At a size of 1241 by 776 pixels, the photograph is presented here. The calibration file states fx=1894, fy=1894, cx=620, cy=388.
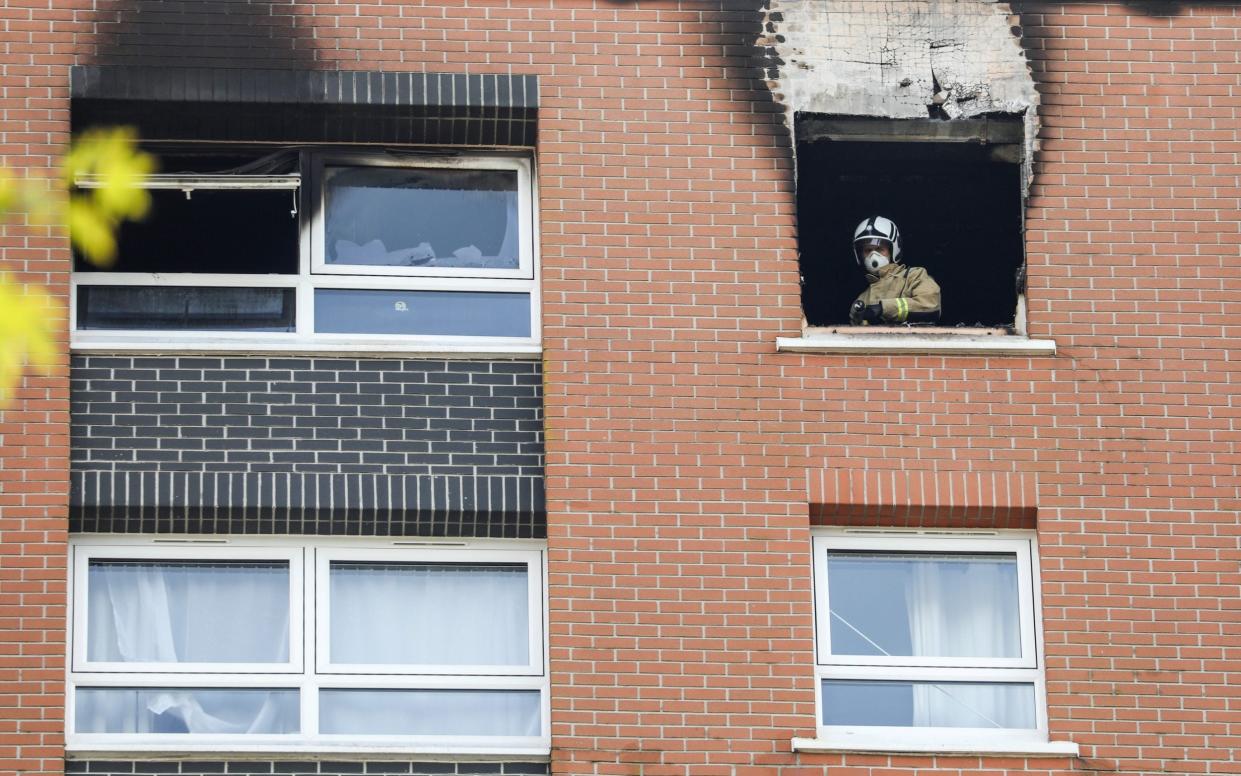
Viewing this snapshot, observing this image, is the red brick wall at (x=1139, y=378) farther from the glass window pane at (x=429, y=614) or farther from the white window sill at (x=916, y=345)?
the glass window pane at (x=429, y=614)

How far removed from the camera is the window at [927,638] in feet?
35.8

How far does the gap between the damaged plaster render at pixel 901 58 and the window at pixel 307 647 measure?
346cm

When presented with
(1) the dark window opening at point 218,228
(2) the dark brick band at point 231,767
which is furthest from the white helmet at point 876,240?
(2) the dark brick band at point 231,767

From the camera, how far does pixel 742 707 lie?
1054 centimetres

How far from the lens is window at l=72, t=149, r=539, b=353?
37.2 feet

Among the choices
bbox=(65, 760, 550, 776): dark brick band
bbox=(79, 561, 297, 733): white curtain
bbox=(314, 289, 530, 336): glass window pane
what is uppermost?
bbox=(314, 289, 530, 336): glass window pane

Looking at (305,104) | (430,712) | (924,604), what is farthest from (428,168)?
(924,604)

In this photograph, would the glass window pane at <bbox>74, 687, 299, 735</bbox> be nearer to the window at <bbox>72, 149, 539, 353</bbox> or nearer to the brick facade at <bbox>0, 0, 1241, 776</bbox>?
the brick facade at <bbox>0, 0, 1241, 776</bbox>

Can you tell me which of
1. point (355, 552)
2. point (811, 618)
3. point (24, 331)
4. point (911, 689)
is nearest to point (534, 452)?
point (355, 552)

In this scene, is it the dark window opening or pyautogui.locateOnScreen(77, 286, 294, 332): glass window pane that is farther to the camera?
the dark window opening

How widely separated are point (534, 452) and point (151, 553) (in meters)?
2.28

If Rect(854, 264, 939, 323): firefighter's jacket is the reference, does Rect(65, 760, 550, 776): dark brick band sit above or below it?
below

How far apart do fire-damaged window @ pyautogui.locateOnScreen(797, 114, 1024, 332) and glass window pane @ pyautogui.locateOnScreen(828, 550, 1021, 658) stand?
1.69m

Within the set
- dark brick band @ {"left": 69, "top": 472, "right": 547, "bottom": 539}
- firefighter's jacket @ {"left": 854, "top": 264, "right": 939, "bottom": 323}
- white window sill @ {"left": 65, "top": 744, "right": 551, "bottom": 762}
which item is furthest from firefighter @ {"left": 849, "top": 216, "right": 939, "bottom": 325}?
white window sill @ {"left": 65, "top": 744, "right": 551, "bottom": 762}
